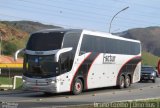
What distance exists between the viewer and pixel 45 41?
85.3ft

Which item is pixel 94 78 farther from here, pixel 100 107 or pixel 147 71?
pixel 147 71

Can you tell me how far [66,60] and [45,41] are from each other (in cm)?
154

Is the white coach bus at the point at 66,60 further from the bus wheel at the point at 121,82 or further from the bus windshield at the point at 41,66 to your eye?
the bus wheel at the point at 121,82

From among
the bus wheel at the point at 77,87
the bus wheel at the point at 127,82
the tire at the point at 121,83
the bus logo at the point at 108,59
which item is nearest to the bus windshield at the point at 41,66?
the bus wheel at the point at 77,87

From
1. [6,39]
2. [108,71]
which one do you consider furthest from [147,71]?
[6,39]

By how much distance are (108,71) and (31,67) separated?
22.4ft

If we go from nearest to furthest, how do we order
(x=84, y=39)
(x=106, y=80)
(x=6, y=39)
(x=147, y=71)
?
(x=84, y=39) < (x=106, y=80) < (x=147, y=71) < (x=6, y=39)

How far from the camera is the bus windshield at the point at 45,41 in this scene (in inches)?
1009

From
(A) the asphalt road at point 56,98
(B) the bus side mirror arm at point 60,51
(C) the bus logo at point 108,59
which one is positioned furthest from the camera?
(C) the bus logo at point 108,59

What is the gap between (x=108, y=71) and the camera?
3106 cm

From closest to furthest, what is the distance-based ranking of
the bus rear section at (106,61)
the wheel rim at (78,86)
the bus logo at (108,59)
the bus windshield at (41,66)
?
the bus windshield at (41,66), the wheel rim at (78,86), the bus rear section at (106,61), the bus logo at (108,59)

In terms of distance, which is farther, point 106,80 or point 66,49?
point 106,80

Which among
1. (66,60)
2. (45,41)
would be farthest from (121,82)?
(45,41)

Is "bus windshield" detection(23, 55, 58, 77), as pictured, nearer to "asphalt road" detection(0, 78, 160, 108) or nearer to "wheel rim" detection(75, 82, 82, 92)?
"asphalt road" detection(0, 78, 160, 108)
